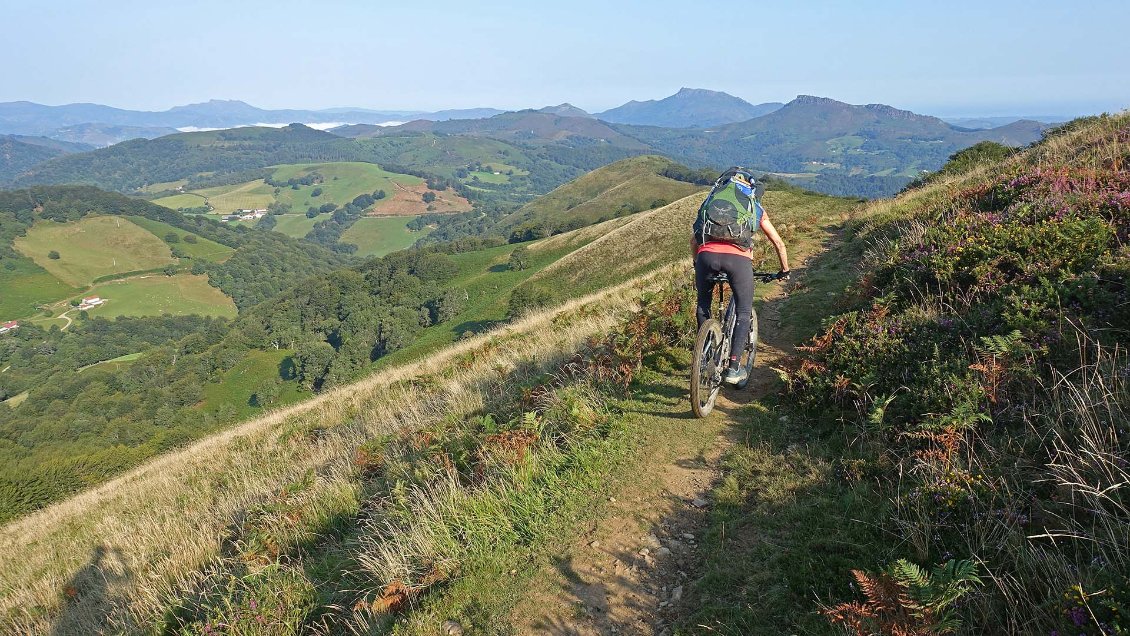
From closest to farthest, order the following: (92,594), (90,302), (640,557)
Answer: (640,557) → (92,594) → (90,302)

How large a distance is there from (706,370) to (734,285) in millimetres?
1080

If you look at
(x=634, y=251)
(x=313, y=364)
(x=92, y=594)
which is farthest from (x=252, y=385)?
(x=92, y=594)

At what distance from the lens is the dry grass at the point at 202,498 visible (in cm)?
676

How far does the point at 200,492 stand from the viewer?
1069cm

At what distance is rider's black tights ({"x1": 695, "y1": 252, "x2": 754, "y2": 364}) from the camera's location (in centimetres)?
618

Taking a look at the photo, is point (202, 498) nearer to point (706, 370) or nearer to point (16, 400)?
point (706, 370)

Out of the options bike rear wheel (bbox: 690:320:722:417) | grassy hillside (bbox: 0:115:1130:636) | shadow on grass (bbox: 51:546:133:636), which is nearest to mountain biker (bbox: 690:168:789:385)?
bike rear wheel (bbox: 690:320:722:417)

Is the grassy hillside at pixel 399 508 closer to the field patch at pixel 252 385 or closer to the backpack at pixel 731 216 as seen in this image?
the backpack at pixel 731 216

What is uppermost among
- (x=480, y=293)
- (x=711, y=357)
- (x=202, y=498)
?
(x=711, y=357)

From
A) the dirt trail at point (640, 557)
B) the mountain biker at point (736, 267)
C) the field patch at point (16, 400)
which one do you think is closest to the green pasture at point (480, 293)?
the mountain biker at point (736, 267)

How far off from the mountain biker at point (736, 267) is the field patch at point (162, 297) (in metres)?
195

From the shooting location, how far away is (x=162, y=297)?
16975cm

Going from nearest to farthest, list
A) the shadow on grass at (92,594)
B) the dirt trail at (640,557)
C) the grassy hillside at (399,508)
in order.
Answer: the dirt trail at (640,557)
the grassy hillside at (399,508)
the shadow on grass at (92,594)

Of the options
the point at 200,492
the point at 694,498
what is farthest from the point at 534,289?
the point at 694,498
